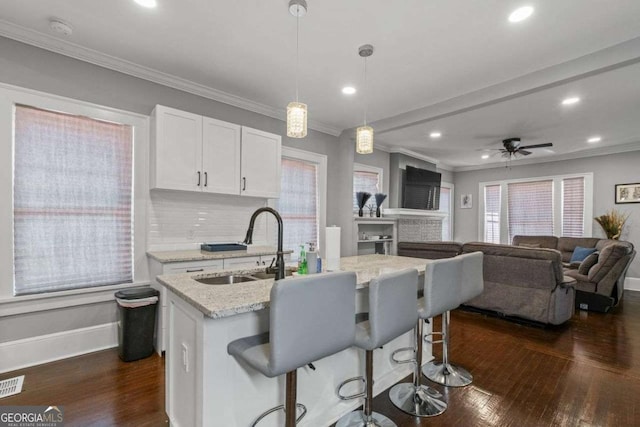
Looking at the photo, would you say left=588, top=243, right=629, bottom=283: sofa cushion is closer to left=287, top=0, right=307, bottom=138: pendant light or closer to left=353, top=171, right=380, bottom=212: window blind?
left=353, top=171, right=380, bottom=212: window blind

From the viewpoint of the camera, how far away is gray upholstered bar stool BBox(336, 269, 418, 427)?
1.59 metres

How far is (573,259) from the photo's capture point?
5684 mm

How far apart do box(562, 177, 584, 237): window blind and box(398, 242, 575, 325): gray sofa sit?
368 cm

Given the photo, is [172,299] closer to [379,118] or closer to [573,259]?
[379,118]

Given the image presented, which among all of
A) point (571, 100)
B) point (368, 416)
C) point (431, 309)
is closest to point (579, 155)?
point (571, 100)

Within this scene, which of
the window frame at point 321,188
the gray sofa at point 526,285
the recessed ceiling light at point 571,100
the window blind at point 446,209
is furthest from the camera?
the window blind at point 446,209

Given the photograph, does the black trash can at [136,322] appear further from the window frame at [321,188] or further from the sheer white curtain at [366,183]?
the sheer white curtain at [366,183]

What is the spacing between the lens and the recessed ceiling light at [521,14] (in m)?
2.18

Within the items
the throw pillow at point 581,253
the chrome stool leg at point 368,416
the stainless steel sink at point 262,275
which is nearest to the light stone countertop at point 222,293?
the stainless steel sink at point 262,275

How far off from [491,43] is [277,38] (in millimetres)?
1870

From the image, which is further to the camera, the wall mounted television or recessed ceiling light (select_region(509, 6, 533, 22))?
the wall mounted television

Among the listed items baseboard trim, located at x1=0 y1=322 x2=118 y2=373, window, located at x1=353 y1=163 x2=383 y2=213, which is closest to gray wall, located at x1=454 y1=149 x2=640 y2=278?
window, located at x1=353 y1=163 x2=383 y2=213

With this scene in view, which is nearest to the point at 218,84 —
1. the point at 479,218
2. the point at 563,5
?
the point at 563,5

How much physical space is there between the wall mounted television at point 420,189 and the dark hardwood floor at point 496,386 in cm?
357
